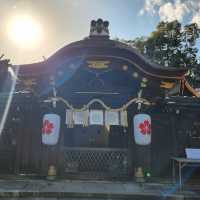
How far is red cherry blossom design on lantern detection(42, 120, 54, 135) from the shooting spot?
10.4 metres

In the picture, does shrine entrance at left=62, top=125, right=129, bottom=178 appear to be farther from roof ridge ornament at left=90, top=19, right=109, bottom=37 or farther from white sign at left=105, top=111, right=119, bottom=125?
roof ridge ornament at left=90, top=19, right=109, bottom=37

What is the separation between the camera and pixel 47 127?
1040cm

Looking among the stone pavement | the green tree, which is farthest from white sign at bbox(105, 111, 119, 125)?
the green tree

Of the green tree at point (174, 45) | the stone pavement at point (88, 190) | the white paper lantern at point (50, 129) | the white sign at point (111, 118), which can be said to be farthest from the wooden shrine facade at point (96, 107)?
the green tree at point (174, 45)

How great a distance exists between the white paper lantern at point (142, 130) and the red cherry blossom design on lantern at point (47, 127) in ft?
11.5

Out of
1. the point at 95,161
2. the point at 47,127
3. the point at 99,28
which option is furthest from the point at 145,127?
the point at 99,28

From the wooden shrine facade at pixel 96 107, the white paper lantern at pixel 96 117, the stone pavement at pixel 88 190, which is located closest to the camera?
the stone pavement at pixel 88 190

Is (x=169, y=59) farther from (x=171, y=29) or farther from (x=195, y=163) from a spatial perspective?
(x=195, y=163)

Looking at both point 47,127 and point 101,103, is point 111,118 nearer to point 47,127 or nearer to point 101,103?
point 101,103

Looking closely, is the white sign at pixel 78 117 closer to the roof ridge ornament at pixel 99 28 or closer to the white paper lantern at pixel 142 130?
the white paper lantern at pixel 142 130

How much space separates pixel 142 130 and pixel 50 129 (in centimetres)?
379

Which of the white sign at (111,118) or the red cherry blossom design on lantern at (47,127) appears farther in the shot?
the white sign at (111,118)

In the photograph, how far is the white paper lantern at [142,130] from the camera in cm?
1044

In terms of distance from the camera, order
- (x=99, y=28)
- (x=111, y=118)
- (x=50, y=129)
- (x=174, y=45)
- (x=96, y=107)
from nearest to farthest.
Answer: (x=50, y=129) < (x=111, y=118) < (x=96, y=107) < (x=99, y=28) < (x=174, y=45)
